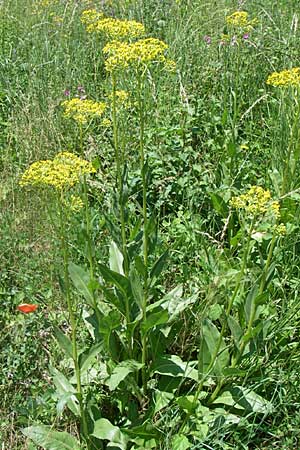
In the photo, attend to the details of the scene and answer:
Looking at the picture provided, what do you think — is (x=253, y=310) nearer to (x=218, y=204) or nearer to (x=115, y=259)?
(x=115, y=259)

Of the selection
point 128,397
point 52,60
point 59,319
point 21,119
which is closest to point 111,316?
point 128,397

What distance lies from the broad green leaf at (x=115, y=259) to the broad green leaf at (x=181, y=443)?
2.32 ft

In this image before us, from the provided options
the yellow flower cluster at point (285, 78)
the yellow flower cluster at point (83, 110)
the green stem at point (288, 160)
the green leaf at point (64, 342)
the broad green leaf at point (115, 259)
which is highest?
the yellow flower cluster at point (83, 110)

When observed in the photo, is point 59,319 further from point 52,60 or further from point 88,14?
point 52,60

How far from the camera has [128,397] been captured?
2480 mm

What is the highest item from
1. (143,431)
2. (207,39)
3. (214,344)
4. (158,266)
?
(207,39)

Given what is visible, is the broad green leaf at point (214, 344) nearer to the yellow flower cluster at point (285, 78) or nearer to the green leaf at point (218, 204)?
the green leaf at point (218, 204)

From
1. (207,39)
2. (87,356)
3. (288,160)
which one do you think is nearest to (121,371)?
(87,356)

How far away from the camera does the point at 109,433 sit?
7.54ft

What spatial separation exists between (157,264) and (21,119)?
6.66 feet

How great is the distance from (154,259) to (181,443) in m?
0.99

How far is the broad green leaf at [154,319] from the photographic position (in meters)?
2.27

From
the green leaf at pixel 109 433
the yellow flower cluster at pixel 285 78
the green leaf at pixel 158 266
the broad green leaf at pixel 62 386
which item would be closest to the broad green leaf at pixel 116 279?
the green leaf at pixel 158 266

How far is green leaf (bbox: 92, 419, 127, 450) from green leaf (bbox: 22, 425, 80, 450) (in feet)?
0.30
